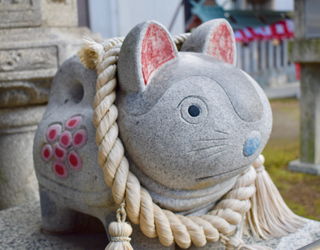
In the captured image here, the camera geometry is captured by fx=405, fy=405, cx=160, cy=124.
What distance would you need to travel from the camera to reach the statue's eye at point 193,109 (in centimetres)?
101

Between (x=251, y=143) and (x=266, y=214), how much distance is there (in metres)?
0.39

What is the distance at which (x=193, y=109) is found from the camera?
40.0 inches

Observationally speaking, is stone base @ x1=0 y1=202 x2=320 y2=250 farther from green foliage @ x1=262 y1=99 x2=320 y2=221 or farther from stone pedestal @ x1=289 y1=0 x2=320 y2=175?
stone pedestal @ x1=289 y1=0 x2=320 y2=175

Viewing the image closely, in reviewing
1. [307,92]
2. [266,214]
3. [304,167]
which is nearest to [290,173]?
[304,167]

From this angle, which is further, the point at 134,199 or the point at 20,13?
the point at 20,13

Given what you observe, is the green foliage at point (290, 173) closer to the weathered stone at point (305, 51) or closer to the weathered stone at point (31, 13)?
the weathered stone at point (305, 51)

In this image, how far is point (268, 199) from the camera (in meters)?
1.35

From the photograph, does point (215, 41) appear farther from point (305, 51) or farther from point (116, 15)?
point (116, 15)

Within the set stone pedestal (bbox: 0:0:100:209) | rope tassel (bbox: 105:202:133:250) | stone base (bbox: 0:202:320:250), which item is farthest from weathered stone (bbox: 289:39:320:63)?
rope tassel (bbox: 105:202:133:250)

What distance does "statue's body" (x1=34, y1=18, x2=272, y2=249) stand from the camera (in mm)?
1014

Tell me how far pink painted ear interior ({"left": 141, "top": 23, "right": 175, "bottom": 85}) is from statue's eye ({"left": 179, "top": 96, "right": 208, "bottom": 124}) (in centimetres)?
12

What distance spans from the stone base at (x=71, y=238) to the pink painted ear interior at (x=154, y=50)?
53 cm

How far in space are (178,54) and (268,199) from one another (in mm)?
584

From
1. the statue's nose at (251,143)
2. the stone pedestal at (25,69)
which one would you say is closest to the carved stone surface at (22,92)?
the stone pedestal at (25,69)
